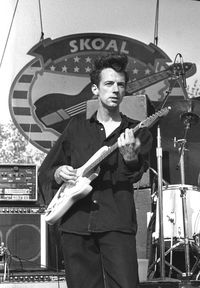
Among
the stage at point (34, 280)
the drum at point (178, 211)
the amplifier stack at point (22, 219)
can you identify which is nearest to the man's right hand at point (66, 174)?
the stage at point (34, 280)

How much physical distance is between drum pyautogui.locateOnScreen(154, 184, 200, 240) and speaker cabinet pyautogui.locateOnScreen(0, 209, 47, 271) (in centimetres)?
95

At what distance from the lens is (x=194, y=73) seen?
5793 millimetres

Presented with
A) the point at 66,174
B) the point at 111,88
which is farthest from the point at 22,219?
the point at 111,88

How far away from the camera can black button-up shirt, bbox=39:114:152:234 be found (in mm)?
2252

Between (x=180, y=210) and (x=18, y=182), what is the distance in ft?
4.47

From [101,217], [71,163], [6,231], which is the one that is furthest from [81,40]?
[101,217]

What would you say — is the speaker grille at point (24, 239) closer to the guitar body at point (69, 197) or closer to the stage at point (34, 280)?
Answer: the stage at point (34, 280)

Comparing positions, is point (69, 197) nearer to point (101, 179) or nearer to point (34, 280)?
point (101, 179)

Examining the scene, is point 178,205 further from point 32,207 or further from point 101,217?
point 101,217

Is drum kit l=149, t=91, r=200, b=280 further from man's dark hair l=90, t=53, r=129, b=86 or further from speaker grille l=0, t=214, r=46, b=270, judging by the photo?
man's dark hair l=90, t=53, r=129, b=86

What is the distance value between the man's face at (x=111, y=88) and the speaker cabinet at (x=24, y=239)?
1.81 m

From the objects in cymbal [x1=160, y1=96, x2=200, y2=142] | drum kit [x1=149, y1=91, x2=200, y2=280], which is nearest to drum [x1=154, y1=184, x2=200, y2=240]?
drum kit [x1=149, y1=91, x2=200, y2=280]

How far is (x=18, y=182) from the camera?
407cm

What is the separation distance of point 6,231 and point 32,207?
254mm
